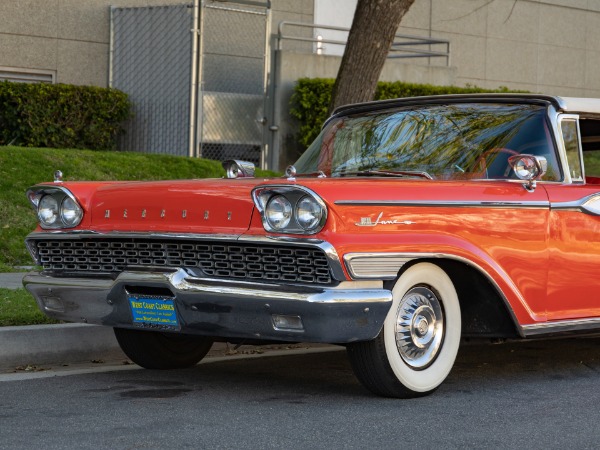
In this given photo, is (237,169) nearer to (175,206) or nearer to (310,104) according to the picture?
(175,206)

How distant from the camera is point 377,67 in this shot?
455 inches

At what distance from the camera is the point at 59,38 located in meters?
16.6

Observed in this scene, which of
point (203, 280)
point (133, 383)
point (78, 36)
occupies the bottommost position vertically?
point (133, 383)

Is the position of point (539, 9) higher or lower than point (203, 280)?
higher

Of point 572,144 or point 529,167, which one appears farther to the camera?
point 572,144

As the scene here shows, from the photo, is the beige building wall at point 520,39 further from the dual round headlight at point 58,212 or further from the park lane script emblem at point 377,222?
the park lane script emblem at point 377,222

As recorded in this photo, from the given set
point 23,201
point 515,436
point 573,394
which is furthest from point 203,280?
point 23,201

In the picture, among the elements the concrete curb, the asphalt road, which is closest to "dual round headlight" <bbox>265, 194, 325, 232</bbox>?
the asphalt road

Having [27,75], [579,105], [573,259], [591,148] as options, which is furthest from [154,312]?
[27,75]

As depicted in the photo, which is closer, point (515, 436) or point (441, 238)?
point (515, 436)

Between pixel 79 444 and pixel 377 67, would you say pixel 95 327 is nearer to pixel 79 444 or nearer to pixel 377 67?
pixel 79 444

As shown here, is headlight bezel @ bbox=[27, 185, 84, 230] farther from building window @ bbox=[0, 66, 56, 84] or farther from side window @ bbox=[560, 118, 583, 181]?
building window @ bbox=[0, 66, 56, 84]

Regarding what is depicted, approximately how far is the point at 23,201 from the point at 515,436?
316 inches

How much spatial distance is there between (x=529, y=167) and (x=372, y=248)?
1.24 metres
